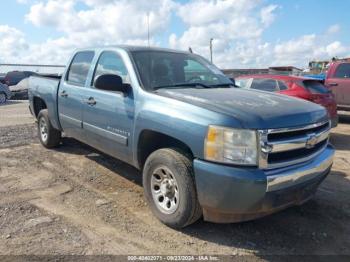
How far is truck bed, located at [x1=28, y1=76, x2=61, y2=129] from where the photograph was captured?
6.34 m

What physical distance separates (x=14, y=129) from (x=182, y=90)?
22.0 feet

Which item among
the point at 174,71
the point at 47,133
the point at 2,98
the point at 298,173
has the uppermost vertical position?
the point at 174,71

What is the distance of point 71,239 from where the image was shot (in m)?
3.66

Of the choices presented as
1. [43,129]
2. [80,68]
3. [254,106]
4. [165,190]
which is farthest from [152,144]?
[43,129]

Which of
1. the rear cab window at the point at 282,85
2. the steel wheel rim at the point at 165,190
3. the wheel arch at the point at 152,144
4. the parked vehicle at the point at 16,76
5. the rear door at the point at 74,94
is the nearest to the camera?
the steel wheel rim at the point at 165,190

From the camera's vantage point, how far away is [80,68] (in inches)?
227

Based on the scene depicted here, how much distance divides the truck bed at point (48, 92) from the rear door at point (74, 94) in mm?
220

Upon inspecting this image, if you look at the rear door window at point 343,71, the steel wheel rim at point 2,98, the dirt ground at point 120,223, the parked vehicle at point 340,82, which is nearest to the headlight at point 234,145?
the dirt ground at point 120,223

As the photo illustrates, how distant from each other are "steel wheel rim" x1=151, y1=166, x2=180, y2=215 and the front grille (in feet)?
3.16

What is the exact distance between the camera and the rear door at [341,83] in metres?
11.6

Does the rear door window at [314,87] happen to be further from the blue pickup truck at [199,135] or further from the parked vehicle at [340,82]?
the blue pickup truck at [199,135]

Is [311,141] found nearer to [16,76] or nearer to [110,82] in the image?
[110,82]

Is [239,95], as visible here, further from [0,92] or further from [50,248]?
[0,92]

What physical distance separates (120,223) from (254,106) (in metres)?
1.88
